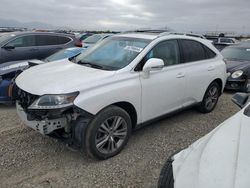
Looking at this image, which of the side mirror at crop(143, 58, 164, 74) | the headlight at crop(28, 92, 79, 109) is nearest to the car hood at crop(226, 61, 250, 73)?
the side mirror at crop(143, 58, 164, 74)

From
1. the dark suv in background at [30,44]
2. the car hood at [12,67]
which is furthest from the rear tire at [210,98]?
the dark suv in background at [30,44]

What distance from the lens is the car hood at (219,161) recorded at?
5.35 ft

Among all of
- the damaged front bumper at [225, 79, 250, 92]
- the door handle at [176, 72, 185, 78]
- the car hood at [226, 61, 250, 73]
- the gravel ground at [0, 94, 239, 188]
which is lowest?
the gravel ground at [0, 94, 239, 188]

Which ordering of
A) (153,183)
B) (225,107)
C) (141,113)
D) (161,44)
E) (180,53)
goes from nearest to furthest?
(153,183), (141,113), (161,44), (180,53), (225,107)

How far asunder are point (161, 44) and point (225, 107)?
9.09 feet

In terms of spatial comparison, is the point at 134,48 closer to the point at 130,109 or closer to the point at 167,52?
the point at 167,52

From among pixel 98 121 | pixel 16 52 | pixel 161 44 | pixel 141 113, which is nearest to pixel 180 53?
pixel 161 44

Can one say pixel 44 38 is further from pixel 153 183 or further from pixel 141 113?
pixel 153 183

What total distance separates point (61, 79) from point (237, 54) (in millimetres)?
7344

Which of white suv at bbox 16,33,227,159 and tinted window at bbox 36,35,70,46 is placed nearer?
white suv at bbox 16,33,227,159

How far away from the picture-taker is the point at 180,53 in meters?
4.63

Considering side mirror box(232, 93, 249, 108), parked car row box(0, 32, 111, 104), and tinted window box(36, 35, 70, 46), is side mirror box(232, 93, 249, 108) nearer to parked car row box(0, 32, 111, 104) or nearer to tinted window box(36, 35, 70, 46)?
parked car row box(0, 32, 111, 104)

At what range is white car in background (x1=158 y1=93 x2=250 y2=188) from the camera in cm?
163

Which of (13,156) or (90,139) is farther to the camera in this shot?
(13,156)
